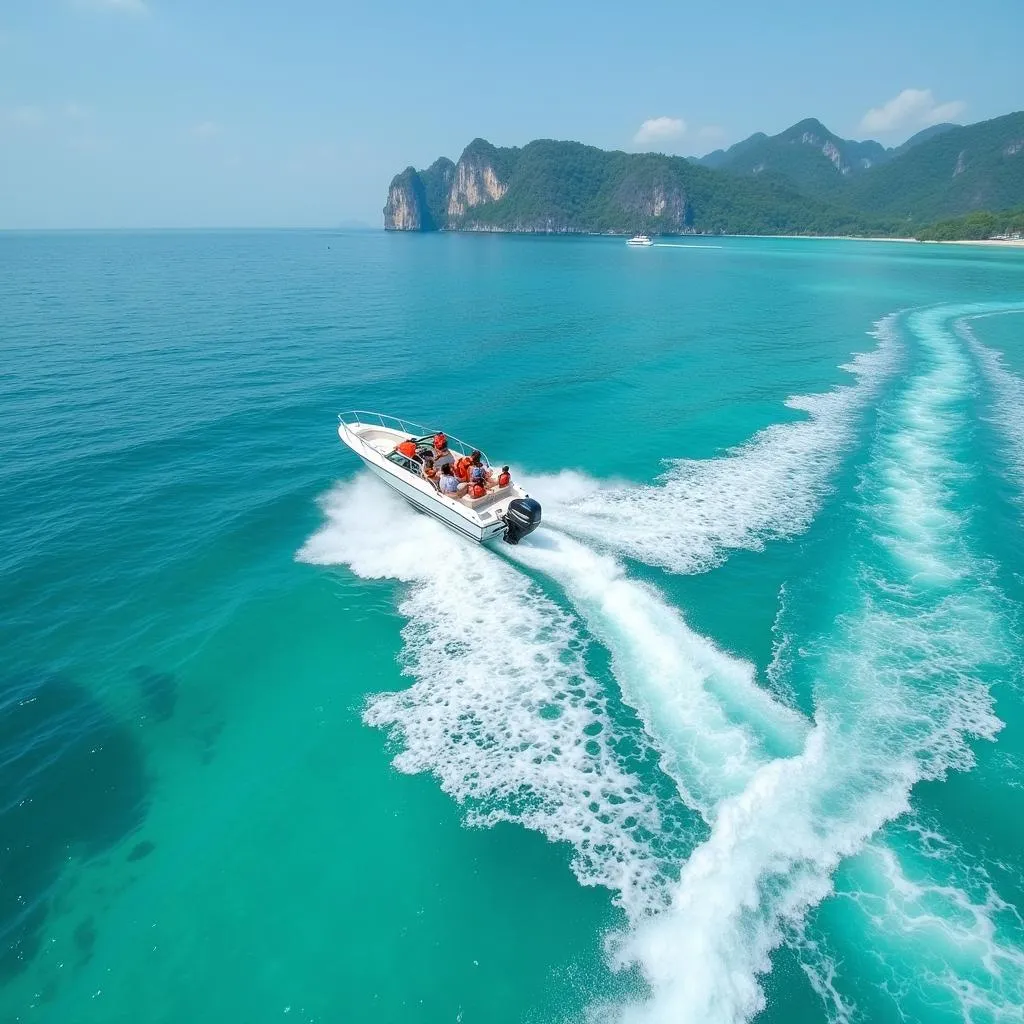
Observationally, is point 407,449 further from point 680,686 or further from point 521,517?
point 680,686

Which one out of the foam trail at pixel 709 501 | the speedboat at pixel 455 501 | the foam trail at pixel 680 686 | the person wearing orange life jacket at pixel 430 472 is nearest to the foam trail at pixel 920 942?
the foam trail at pixel 680 686

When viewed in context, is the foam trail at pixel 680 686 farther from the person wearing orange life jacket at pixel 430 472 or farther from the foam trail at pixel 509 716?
the person wearing orange life jacket at pixel 430 472

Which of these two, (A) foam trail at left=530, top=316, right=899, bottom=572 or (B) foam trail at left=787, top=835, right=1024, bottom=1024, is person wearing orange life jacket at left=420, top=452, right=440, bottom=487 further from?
(B) foam trail at left=787, top=835, right=1024, bottom=1024

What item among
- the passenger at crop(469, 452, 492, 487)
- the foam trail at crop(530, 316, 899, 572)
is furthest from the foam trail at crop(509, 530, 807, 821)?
the passenger at crop(469, 452, 492, 487)

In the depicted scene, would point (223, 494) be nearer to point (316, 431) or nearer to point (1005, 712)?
point (316, 431)

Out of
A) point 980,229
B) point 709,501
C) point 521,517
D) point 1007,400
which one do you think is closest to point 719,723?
point 521,517

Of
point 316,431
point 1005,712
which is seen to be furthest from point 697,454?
point 316,431
